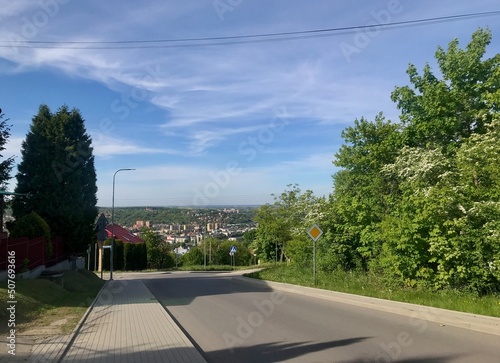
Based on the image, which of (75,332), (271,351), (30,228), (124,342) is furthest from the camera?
(30,228)

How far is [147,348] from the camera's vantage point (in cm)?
745

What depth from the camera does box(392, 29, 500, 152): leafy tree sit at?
20.6 metres

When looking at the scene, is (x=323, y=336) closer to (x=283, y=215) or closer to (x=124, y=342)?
(x=124, y=342)

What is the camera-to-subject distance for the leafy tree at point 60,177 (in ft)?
68.4

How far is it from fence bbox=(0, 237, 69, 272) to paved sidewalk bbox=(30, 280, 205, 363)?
3541 mm

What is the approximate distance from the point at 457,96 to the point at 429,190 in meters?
7.60

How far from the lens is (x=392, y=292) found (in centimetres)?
1504

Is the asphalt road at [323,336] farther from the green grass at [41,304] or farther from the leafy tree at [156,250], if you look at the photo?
the leafy tree at [156,250]

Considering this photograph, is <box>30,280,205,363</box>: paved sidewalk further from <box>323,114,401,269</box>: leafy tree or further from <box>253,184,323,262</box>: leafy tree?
<box>253,184,323,262</box>: leafy tree

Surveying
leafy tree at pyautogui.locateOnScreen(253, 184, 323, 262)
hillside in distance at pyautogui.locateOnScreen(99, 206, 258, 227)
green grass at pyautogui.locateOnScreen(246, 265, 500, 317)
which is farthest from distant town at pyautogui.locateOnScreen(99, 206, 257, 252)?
green grass at pyautogui.locateOnScreen(246, 265, 500, 317)

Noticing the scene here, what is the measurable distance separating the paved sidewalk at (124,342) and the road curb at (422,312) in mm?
6038

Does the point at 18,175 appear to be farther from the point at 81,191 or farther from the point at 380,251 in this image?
the point at 380,251

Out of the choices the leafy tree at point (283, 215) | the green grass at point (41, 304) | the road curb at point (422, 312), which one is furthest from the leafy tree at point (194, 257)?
the road curb at point (422, 312)

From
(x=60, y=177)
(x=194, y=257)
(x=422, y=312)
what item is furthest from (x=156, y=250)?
(x=422, y=312)
